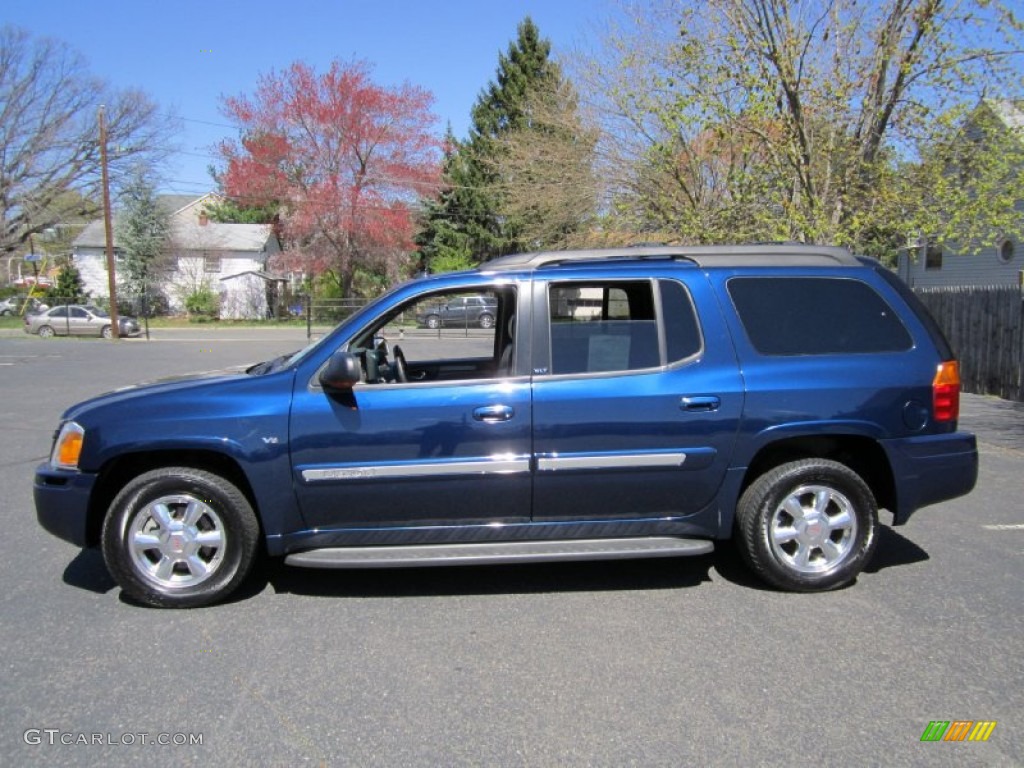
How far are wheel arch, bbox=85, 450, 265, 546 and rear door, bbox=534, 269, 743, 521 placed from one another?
1.64 m

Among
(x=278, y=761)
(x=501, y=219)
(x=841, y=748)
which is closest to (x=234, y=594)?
(x=278, y=761)

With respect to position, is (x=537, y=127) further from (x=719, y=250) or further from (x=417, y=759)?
(x=417, y=759)

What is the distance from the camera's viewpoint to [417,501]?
4.02m

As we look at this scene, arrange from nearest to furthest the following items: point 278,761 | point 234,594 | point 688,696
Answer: point 278,761, point 688,696, point 234,594

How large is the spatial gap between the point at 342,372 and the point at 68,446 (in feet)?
5.12

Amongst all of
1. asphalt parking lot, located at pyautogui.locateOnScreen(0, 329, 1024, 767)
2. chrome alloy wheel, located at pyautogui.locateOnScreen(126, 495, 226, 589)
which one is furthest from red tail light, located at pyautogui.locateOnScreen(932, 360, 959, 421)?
chrome alloy wheel, located at pyautogui.locateOnScreen(126, 495, 226, 589)

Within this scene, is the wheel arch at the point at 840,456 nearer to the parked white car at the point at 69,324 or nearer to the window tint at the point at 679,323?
the window tint at the point at 679,323

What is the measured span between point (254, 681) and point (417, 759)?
3.17 ft

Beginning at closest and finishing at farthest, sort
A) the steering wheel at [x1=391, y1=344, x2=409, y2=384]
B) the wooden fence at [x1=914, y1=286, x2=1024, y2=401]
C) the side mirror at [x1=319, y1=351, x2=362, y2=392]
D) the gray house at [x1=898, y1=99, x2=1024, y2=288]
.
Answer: the side mirror at [x1=319, y1=351, x2=362, y2=392], the steering wheel at [x1=391, y1=344, x2=409, y2=384], the wooden fence at [x1=914, y1=286, x2=1024, y2=401], the gray house at [x1=898, y1=99, x2=1024, y2=288]

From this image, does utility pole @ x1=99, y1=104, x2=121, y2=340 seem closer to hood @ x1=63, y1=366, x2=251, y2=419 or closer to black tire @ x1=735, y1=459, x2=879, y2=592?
hood @ x1=63, y1=366, x2=251, y2=419

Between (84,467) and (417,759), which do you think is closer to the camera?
(417,759)

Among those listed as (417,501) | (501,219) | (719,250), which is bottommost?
(417,501)

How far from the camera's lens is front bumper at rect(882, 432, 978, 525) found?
4262 mm

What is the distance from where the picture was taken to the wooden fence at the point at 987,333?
11797 mm
